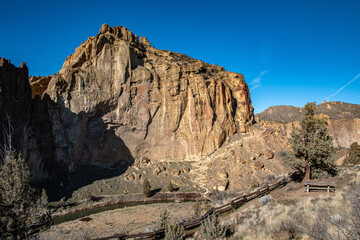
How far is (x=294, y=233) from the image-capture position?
7.16 metres

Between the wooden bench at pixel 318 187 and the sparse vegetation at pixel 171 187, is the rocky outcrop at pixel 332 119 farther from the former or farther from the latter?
the wooden bench at pixel 318 187

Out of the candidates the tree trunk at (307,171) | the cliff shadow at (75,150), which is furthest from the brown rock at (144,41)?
the tree trunk at (307,171)

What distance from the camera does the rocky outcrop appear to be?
61.5 metres

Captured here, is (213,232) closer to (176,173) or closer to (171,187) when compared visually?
(171,187)

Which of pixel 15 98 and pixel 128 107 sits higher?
pixel 128 107

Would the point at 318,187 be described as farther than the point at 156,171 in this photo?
No

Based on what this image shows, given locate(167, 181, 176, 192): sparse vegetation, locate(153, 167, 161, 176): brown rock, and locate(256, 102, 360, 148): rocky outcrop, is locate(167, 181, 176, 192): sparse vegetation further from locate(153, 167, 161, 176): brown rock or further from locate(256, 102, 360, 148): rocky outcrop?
locate(256, 102, 360, 148): rocky outcrop

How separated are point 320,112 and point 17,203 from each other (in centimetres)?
9980

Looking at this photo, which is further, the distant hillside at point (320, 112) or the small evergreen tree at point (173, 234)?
the distant hillside at point (320, 112)

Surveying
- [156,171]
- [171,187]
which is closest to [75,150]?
[156,171]

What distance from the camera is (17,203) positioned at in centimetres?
828

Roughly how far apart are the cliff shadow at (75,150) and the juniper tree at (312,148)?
3081 centimetres

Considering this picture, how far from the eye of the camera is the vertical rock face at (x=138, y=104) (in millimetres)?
42750

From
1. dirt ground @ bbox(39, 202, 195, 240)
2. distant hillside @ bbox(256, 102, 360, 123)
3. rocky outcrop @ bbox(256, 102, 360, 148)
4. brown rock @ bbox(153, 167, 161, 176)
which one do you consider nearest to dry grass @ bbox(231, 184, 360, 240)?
dirt ground @ bbox(39, 202, 195, 240)
